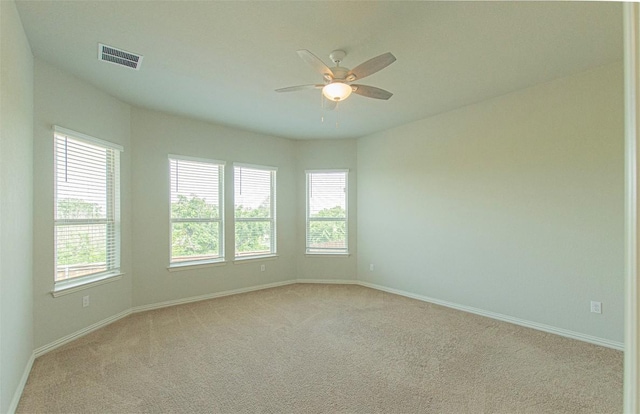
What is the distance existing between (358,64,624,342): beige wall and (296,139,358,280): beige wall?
69 cm

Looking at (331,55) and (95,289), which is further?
(95,289)

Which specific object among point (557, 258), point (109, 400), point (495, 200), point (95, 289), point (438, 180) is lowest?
point (109, 400)

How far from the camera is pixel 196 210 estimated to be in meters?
4.88

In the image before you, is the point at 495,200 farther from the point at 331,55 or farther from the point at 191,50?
the point at 191,50

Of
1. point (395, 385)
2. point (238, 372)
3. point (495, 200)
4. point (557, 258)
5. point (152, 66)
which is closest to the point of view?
point (395, 385)

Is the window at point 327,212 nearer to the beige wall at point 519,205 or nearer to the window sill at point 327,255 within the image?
the window sill at point 327,255

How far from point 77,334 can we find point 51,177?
173cm

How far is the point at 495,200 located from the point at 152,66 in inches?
170

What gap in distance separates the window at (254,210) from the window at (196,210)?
0.32 meters

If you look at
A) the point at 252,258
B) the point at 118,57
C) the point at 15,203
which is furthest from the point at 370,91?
the point at 252,258

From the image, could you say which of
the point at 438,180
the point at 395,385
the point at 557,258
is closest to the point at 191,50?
the point at 395,385

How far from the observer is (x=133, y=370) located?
8.87 feet

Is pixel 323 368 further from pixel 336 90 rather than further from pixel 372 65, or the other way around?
pixel 372 65

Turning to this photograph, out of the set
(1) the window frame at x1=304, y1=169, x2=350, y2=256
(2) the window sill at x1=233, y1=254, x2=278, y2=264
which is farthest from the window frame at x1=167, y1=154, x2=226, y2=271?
(1) the window frame at x1=304, y1=169, x2=350, y2=256
